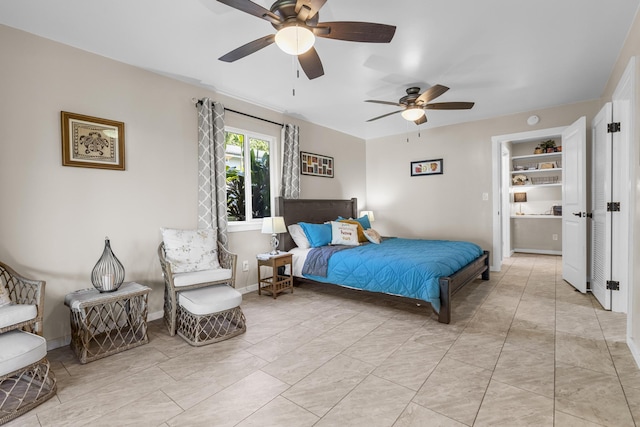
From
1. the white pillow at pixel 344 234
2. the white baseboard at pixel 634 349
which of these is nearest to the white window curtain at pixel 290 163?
the white pillow at pixel 344 234

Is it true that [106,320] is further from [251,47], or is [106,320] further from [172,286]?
[251,47]

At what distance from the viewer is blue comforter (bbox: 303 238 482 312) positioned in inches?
117

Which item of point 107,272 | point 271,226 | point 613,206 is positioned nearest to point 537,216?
point 613,206

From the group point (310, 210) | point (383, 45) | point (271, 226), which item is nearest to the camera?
point (383, 45)

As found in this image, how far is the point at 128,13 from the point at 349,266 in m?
3.06

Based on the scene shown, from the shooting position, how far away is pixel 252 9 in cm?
179

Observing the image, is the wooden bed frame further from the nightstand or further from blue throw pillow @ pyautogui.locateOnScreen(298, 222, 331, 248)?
the nightstand

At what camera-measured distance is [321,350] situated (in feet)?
8.02

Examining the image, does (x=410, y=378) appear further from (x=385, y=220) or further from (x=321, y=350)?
(x=385, y=220)

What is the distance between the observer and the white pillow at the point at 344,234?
4.34 m

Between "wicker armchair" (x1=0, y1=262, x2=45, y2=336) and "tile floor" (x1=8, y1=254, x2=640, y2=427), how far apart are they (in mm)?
476

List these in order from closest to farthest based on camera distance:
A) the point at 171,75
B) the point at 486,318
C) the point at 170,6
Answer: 1. the point at 170,6
2. the point at 486,318
3. the point at 171,75

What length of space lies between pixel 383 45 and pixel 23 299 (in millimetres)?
3719

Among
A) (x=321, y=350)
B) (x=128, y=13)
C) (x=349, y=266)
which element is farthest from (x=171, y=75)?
(x=321, y=350)
